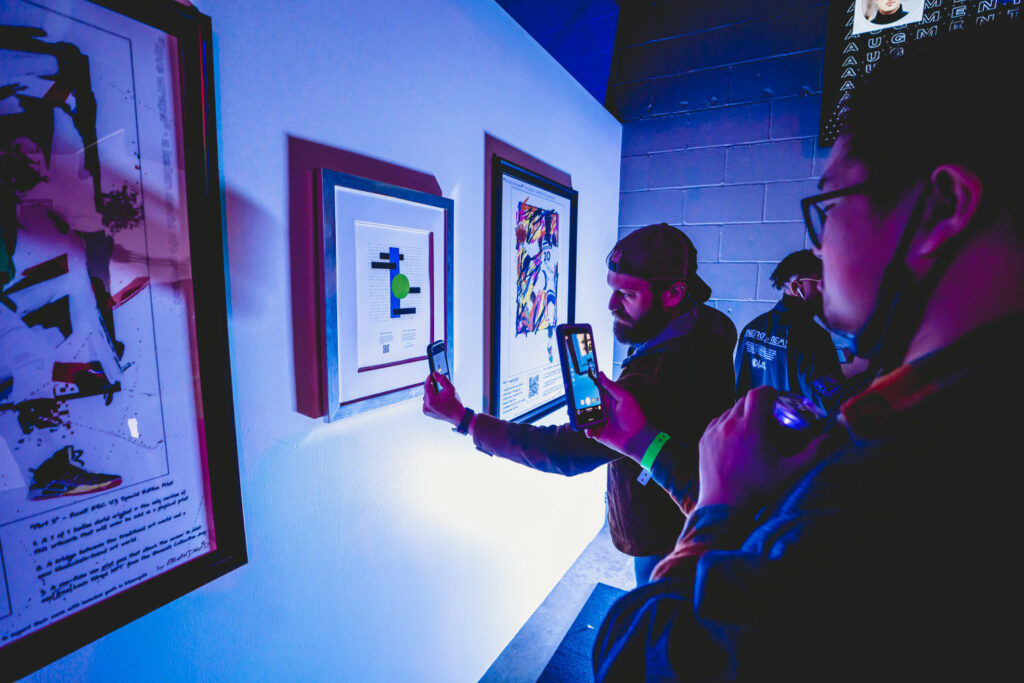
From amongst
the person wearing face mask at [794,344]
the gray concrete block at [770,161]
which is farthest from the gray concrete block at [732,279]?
the gray concrete block at [770,161]

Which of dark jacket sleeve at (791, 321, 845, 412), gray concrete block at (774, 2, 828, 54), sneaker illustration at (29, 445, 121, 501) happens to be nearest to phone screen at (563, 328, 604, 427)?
sneaker illustration at (29, 445, 121, 501)

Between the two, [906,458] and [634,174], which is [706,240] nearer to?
[634,174]

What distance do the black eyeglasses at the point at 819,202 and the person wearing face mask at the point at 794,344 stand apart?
1.41m

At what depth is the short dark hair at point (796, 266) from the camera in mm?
2188

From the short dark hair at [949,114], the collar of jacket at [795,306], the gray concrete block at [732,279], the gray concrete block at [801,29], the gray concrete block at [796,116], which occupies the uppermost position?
the gray concrete block at [801,29]

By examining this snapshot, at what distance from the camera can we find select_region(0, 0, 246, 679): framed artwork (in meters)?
0.59

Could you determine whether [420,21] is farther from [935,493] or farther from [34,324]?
[935,493]

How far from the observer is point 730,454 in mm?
702

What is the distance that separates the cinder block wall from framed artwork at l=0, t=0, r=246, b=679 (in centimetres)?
243

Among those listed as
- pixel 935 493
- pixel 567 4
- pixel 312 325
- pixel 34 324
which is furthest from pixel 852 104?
pixel 567 4

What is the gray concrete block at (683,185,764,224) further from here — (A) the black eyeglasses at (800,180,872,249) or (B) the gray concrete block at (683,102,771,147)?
(A) the black eyeglasses at (800,180,872,249)

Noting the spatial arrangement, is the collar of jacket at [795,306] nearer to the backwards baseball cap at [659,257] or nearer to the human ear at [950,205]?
the backwards baseball cap at [659,257]

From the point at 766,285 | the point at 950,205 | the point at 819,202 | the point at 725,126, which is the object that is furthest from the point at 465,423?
the point at 725,126

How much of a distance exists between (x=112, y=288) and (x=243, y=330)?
0.73 ft
